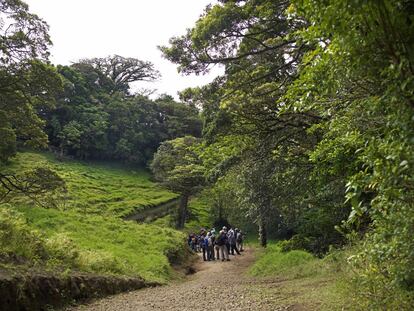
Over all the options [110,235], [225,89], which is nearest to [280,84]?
[225,89]

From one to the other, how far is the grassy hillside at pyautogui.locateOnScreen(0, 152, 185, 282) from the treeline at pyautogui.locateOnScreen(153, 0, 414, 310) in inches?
177

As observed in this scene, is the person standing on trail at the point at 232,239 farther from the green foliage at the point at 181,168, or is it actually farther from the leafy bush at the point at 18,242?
the leafy bush at the point at 18,242

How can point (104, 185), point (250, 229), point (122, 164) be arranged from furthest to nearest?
point (122, 164) → point (104, 185) → point (250, 229)

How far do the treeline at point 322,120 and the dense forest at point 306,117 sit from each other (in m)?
0.02

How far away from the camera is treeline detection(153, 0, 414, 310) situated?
284 cm

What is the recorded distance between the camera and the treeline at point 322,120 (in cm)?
284

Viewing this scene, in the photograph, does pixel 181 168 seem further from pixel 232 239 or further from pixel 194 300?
pixel 194 300

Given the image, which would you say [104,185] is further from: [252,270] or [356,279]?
[356,279]

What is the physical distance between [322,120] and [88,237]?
1243cm

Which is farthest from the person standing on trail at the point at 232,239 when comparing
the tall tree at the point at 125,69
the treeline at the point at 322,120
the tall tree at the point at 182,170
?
the tall tree at the point at 125,69

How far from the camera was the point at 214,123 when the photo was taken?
39.5 feet

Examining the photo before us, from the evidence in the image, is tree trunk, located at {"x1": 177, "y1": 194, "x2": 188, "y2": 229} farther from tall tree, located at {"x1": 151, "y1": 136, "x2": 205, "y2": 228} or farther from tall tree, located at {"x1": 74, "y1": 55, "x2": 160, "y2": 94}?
tall tree, located at {"x1": 74, "y1": 55, "x2": 160, "y2": 94}

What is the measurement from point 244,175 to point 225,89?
3.26 m

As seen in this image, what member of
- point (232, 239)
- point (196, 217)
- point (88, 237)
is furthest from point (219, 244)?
point (196, 217)
